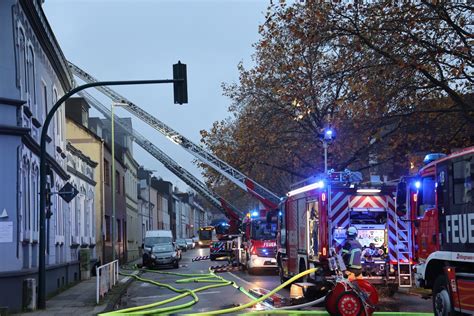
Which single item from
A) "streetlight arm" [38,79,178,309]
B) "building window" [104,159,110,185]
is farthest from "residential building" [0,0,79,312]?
"building window" [104,159,110,185]

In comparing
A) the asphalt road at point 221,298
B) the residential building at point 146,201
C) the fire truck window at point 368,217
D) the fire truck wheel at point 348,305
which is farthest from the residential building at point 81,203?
the residential building at point 146,201

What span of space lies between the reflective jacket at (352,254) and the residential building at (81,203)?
15.2 metres

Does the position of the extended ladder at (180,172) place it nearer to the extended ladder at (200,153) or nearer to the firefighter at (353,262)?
the extended ladder at (200,153)

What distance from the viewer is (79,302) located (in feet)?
56.3

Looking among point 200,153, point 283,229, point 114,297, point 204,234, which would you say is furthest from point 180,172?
point 204,234

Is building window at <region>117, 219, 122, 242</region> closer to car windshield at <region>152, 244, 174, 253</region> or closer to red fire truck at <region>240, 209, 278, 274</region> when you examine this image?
car windshield at <region>152, 244, 174, 253</region>

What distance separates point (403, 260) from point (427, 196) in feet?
14.8

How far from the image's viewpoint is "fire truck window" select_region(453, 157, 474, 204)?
9.67 meters

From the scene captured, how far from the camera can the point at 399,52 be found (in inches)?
664

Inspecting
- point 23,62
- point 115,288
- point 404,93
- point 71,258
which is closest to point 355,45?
point 404,93

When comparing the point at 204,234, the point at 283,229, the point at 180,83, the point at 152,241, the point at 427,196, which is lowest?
the point at 204,234

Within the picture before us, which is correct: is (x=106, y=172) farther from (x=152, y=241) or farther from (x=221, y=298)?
(x=221, y=298)

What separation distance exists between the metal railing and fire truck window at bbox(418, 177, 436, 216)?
8.91 metres

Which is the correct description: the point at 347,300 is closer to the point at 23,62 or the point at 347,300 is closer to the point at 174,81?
the point at 174,81
